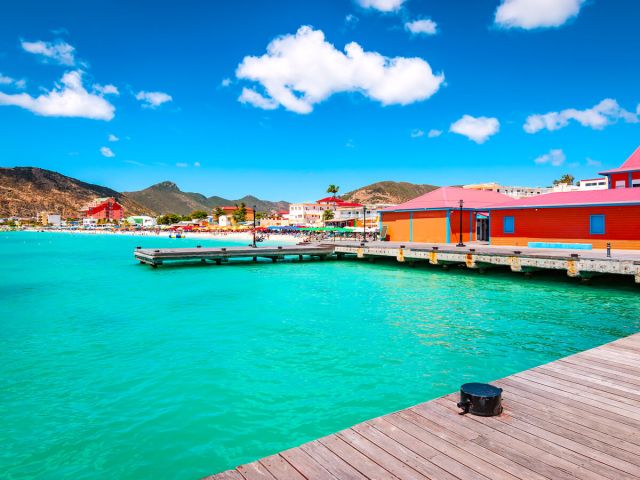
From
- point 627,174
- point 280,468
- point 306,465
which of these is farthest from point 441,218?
point 280,468

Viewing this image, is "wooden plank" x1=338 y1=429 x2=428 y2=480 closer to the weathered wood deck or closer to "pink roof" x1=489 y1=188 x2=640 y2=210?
the weathered wood deck

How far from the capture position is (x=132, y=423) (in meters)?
7.82

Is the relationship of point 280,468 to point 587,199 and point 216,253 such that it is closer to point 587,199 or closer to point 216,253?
point 587,199

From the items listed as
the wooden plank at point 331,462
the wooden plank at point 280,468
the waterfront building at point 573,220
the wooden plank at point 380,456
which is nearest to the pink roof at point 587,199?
the waterfront building at point 573,220

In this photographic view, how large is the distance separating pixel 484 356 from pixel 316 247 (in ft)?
97.9

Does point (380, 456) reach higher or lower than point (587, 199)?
lower

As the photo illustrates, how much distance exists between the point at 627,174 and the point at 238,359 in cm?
3574

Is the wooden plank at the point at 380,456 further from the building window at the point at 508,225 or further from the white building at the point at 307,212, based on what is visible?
the white building at the point at 307,212

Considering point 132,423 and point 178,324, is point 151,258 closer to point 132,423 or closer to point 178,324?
point 178,324

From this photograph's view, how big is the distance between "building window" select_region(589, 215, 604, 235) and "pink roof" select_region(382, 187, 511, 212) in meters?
8.97

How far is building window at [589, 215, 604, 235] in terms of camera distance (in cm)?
2770

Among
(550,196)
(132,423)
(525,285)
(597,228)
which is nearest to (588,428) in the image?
(132,423)

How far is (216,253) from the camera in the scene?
36.4 meters

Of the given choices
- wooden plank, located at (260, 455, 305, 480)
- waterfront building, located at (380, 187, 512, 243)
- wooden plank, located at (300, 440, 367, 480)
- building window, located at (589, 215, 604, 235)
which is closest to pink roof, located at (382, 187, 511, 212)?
waterfront building, located at (380, 187, 512, 243)
